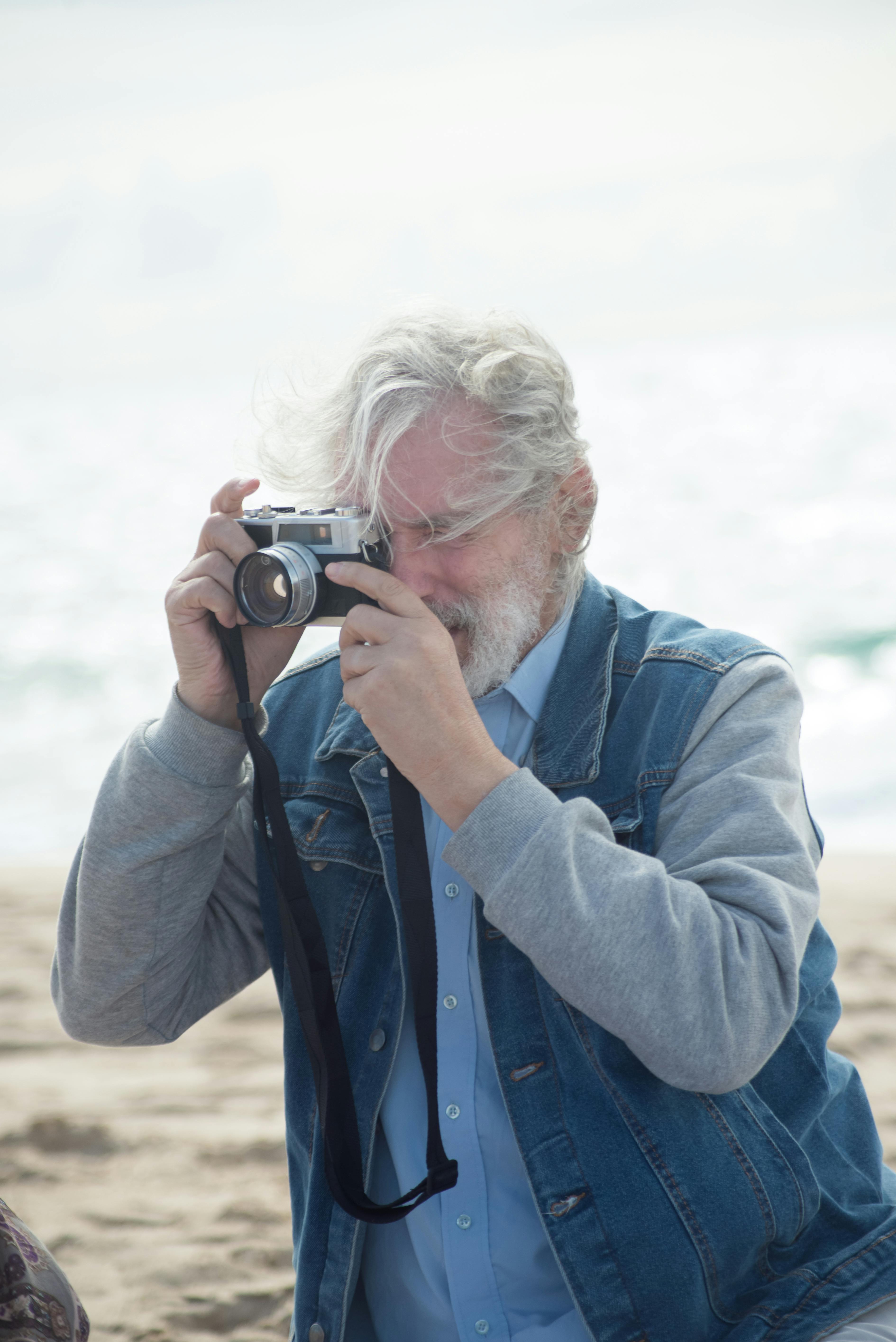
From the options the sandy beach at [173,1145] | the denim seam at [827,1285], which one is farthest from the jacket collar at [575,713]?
the sandy beach at [173,1145]

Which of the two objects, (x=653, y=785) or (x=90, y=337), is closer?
(x=653, y=785)

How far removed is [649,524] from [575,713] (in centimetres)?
974

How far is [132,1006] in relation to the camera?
1407 mm

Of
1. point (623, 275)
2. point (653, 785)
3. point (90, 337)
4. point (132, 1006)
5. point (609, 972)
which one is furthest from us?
point (90, 337)

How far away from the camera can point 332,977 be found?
1338 mm

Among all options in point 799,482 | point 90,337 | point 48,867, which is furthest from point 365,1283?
point 90,337

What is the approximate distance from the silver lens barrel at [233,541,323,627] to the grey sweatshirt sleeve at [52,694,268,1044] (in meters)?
0.16

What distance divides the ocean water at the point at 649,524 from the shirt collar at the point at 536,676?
20.6 feet

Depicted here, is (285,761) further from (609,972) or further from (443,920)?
(609,972)

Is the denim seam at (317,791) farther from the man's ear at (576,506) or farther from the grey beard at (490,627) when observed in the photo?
the man's ear at (576,506)

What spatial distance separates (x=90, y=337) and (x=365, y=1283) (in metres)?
13.0

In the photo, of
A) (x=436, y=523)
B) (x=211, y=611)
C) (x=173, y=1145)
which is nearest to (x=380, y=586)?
(x=436, y=523)

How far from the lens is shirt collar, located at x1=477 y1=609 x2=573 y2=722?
1.42 meters

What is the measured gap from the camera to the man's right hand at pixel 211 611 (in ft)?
4.46
